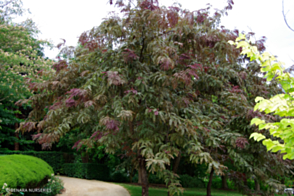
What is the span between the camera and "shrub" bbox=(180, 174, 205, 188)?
15.6 m

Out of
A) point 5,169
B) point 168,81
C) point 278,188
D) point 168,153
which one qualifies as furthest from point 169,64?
point 278,188

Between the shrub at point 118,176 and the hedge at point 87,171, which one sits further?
the shrub at point 118,176

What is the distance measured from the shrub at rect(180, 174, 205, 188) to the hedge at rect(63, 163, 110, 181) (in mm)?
4980

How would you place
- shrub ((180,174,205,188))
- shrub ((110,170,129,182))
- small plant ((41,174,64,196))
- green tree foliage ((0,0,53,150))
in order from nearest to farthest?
small plant ((41,174,64,196)) → green tree foliage ((0,0,53,150)) → shrub ((110,170,129,182)) → shrub ((180,174,205,188))

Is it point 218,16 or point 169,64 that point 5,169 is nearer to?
point 169,64

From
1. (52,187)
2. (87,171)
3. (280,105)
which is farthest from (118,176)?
(280,105)

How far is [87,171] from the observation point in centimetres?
1419

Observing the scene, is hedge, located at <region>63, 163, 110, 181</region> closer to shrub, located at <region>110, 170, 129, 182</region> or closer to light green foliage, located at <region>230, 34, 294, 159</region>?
shrub, located at <region>110, 170, 129, 182</region>

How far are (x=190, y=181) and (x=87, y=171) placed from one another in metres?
6.89

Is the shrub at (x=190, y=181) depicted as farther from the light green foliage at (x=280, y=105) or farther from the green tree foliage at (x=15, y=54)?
the light green foliage at (x=280, y=105)

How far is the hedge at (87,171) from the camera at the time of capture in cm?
1427

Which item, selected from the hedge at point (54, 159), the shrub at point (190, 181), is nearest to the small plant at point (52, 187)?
the hedge at point (54, 159)

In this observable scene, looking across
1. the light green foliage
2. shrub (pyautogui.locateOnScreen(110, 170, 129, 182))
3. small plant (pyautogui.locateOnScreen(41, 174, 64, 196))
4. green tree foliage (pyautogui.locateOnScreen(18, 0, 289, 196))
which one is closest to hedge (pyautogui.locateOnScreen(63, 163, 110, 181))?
shrub (pyautogui.locateOnScreen(110, 170, 129, 182))

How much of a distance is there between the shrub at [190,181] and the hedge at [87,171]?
498cm
